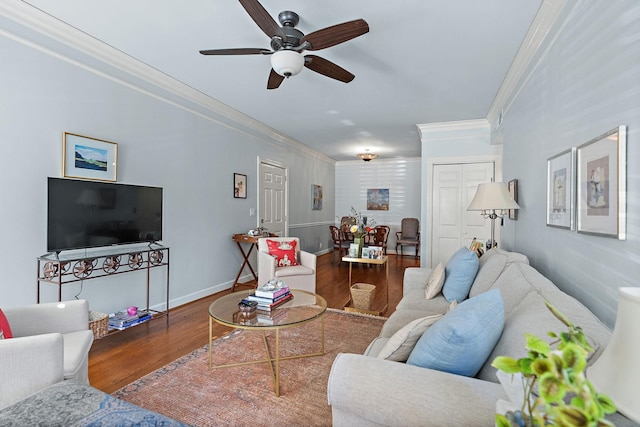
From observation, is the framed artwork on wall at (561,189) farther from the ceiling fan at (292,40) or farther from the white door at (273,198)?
the white door at (273,198)

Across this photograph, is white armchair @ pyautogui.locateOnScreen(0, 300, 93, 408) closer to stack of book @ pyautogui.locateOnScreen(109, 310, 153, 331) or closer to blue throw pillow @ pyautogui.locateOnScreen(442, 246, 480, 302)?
stack of book @ pyautogui.locateOnScreen(109, 310, 153, 331)

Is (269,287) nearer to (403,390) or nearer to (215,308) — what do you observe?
(215,308)

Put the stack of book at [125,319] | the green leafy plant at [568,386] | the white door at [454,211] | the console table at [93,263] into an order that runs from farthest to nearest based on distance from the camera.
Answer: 1. the white door at [454,211]
2. the stack of book at [125,319]
3. the console table at [93,263]
4. the green leafy plant at [568,386]

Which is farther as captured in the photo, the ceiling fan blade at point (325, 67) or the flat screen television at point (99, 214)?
the flat screen television at point (99, 214)

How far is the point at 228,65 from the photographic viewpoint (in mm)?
3139

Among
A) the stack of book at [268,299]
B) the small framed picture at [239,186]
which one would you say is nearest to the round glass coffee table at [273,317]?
the stack of book at [268,299]

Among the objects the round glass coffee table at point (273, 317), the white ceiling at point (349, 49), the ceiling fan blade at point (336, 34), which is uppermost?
the white ceiling at point (349, 49)

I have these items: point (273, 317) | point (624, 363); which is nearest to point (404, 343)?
point (624, 363)

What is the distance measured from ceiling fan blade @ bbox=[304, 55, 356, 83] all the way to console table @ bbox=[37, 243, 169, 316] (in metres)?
2.29

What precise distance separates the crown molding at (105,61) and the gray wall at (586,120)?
3.50m

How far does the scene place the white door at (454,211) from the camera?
527 cm

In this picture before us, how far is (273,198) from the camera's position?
19.3 feet

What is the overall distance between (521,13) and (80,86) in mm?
3629

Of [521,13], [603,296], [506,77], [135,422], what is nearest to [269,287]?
[135,422]
